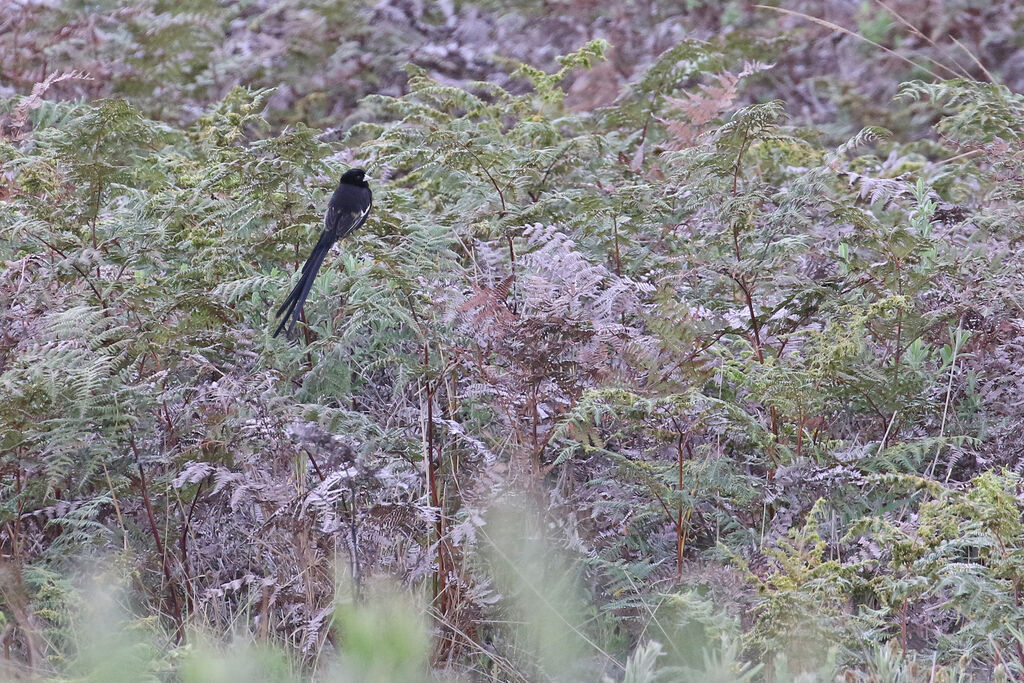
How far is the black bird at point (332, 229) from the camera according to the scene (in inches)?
156

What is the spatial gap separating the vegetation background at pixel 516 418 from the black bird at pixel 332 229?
0.32 feet

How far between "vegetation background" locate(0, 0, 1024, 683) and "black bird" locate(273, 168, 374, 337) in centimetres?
10

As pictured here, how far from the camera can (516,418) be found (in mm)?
3523

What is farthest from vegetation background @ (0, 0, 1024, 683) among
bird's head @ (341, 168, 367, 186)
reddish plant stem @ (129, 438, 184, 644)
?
bird's head @ (341, 168, 367, 186)

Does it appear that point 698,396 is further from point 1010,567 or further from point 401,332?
point 401,332

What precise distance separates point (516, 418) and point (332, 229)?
1102 millimetres

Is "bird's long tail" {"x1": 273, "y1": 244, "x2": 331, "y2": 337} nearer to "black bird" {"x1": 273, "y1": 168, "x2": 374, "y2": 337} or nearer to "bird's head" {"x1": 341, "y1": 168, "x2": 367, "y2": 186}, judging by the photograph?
"black bird" {"x1": 273, "y1": 168, "x2": 374, "y2": 337}

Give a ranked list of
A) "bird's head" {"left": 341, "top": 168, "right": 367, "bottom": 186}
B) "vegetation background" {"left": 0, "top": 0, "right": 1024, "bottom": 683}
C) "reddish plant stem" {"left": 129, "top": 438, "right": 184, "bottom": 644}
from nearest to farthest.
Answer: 1. "vegetation background" {"left": 0, "top": 0, "right": 1024, "bottom": 683}
2. "reddish plant stem" {"left": 129, "top": 438, "right": 184, "bottom": 644}
3. "bird's head" {"left": 341, "top": 168, "right": 367, "bottom": 186}

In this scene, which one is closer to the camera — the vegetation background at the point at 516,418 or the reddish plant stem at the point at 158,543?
the vegetation background at the point at 516,418

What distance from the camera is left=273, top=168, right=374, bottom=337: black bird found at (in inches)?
156

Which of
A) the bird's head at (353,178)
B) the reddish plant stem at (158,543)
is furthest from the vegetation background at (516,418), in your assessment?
the bird's head at (353,178)

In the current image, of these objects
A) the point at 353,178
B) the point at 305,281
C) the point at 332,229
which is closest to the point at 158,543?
the point at 305,281

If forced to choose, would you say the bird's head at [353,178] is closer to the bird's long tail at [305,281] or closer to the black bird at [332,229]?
the black bird at [332,229]

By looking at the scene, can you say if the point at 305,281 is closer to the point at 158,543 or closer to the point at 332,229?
the point at 332,229
